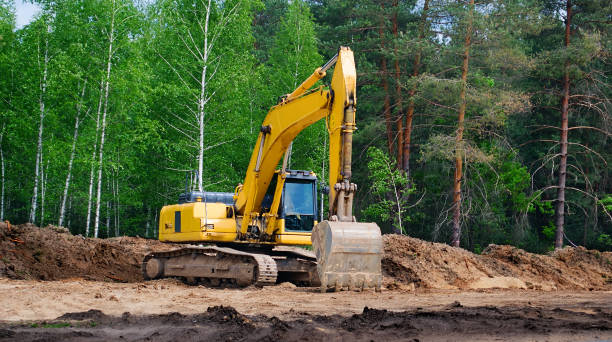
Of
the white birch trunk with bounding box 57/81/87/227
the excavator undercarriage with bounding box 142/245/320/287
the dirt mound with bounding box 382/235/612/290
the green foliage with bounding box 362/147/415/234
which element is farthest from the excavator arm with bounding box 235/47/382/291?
the green foliage with bounding box 362/147/415/234

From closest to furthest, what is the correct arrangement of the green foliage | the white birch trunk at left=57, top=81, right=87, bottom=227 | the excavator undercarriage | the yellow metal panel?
1. the excavator undercarriage
2. the yellow metal panel
3. the white birch trunk at left=57, top=81, right=87, bottom=227
4. the green foliage

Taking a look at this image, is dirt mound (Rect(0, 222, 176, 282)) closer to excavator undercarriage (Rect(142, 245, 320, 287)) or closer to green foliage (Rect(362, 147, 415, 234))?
excavator undercarriage (Rect(142, 245, 320, 287))

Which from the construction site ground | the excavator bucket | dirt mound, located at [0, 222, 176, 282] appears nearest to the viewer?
the construction site ground

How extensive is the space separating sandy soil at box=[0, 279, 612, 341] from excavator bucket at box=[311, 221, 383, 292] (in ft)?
1.18

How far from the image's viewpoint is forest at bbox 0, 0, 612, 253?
25.1 m

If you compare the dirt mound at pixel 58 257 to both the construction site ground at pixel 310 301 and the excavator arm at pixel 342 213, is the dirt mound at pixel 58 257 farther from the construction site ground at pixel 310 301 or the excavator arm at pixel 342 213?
the excavator arm at pixel 342 213

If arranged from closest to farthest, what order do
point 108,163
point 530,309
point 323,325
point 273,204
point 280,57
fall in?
point 323,325, point 530,309, point 273,204, point 108,163, point 280,57

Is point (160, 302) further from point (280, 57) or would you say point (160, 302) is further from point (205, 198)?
point (280, 57)

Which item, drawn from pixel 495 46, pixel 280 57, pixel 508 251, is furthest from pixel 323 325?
pixel 280 57

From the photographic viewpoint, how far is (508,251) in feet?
62.1

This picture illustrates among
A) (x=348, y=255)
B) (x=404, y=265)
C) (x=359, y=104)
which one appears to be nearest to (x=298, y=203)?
(x=348, y=255)

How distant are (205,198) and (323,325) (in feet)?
26.2

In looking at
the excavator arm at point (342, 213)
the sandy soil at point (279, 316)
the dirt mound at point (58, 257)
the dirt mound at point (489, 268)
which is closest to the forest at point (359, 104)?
the dirt mound at point (58, 257)

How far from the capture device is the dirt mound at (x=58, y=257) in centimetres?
1540
